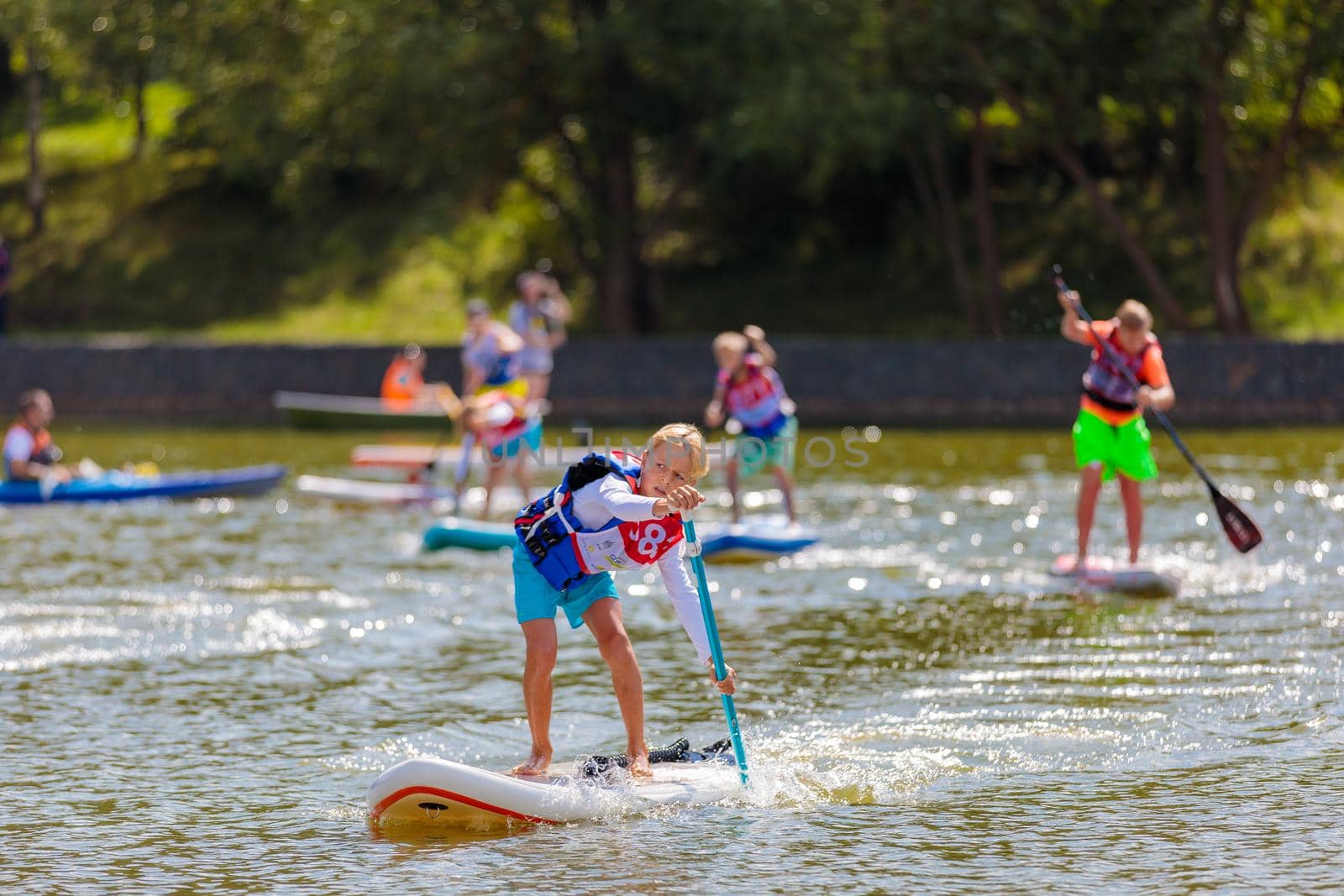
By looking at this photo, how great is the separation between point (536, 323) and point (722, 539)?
21.5 ft

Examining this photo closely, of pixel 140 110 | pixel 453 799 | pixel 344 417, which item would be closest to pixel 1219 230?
pixel 344 417

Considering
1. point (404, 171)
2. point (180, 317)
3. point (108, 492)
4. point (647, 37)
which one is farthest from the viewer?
point (180, 317)

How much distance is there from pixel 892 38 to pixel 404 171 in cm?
1033

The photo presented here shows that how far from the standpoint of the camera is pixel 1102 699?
10016 millimetres

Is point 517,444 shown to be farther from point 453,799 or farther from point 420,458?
point 453,799

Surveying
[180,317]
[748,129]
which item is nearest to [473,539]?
[748,129]

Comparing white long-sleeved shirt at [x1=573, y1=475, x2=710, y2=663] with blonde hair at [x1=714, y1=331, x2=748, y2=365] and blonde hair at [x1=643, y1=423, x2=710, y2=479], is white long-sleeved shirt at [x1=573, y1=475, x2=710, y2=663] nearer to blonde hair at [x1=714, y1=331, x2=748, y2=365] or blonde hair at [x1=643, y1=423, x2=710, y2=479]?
blonde hair at [x1=643, y1=423, x2=710, y2=479]

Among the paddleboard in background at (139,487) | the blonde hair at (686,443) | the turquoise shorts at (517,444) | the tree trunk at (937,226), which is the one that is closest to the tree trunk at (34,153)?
the tree trunk at (937,226)

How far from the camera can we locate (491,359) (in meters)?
17.7

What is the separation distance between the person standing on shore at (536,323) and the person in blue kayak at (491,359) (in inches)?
62.6

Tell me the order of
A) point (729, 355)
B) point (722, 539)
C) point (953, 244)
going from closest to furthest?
point (722, 539) < point (729, 355) < point (953, 244)

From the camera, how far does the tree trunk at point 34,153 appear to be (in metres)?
42.6

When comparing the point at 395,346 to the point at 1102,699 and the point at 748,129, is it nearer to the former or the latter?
the point at 748,129

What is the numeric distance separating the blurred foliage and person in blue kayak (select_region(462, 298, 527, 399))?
42.6 feet
